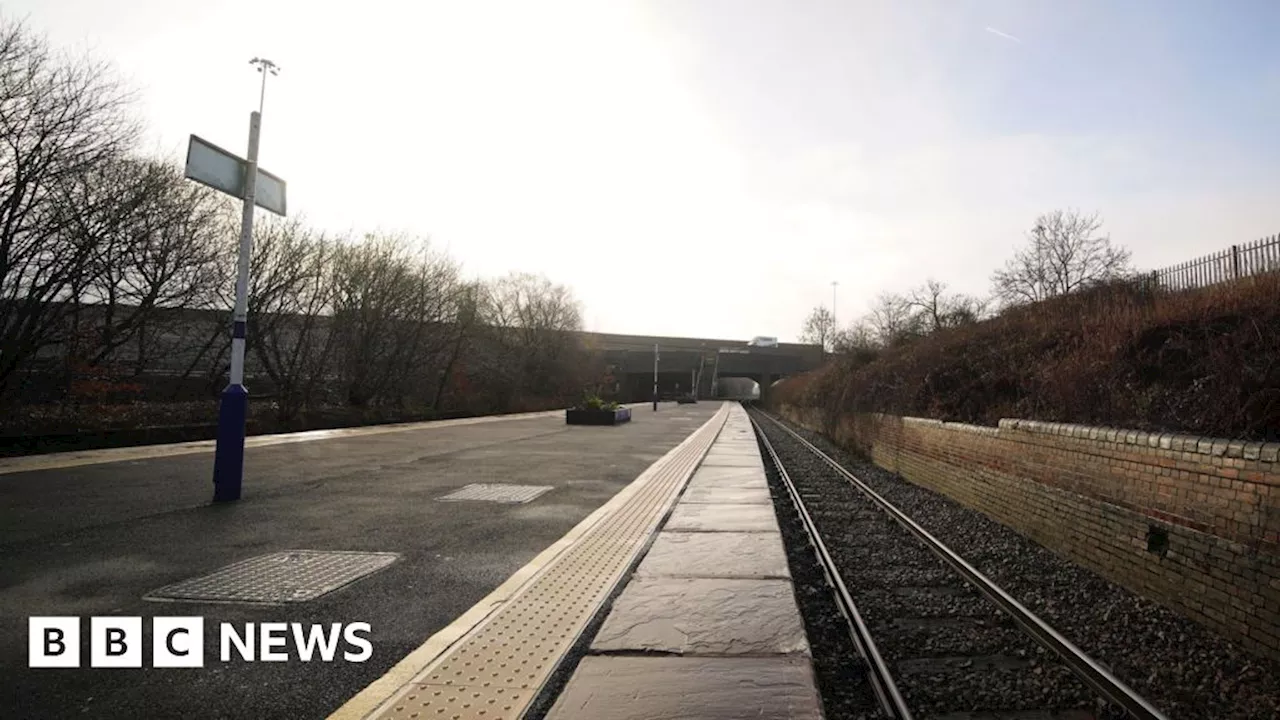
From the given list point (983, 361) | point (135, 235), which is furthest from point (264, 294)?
point (983, 361)

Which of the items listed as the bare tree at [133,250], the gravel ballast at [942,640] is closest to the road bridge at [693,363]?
the bare tree at [133,250]

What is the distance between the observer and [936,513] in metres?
10.5

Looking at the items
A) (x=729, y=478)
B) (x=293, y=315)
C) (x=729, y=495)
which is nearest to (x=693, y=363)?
(x=293, y=315)

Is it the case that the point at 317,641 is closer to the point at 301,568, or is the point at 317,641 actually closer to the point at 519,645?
the point at 519,645

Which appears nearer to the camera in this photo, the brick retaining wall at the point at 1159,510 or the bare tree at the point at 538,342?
the brick retaining wall at the point at 1159,510

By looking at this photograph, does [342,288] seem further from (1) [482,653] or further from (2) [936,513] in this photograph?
(1) [482,653]

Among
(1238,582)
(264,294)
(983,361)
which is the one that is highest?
(264,294)

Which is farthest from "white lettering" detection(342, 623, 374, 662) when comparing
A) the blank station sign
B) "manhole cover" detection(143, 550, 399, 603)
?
the blank station sign

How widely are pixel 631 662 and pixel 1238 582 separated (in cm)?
433

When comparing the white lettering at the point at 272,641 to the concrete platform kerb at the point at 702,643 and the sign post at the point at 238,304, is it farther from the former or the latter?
the sign post at the point at 238,304

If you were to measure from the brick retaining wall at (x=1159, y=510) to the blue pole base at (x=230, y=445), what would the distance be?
32.2 ft

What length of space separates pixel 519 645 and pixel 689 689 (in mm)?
1112

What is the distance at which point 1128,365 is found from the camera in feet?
29.0

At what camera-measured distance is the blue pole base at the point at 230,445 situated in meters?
8.88
